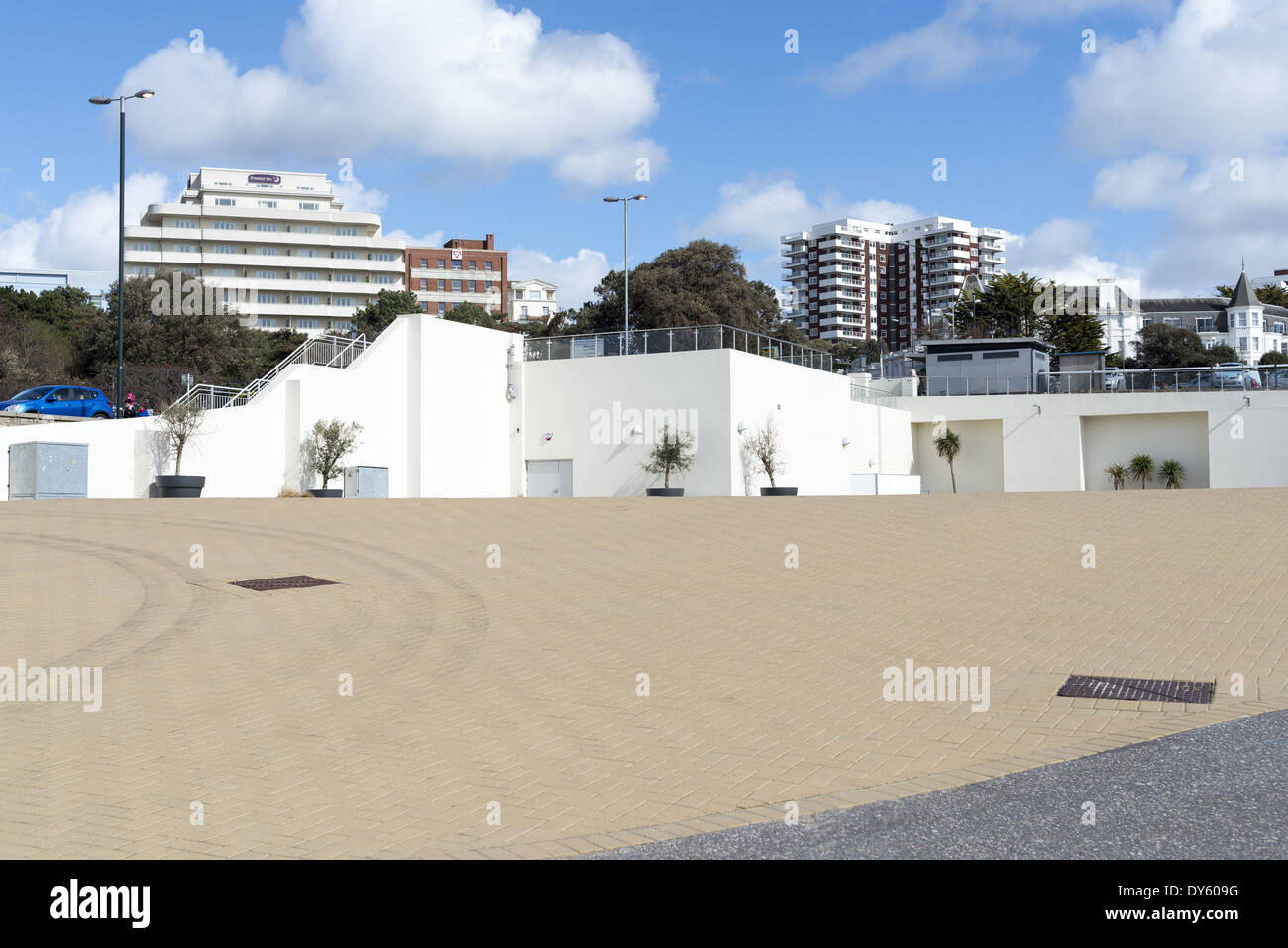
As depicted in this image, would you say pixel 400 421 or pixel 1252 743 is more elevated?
pixel 400 421

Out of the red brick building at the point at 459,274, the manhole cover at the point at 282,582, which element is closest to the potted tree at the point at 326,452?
the manhole cover at the point at 282,582

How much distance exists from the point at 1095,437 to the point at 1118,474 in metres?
2.05

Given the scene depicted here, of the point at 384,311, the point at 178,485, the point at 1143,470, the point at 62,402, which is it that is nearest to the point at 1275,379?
the point at 1143,470

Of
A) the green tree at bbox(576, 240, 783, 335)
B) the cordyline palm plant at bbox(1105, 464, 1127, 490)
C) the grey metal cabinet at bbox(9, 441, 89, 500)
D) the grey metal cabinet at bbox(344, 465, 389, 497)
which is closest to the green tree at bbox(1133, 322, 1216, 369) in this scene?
the green tree at bbox(576, 240, 783, 335)

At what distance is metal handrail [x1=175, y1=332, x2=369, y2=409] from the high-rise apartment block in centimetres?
13527

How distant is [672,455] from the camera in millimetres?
34312

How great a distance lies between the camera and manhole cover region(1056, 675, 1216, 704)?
27.9ft

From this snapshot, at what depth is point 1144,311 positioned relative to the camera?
135m

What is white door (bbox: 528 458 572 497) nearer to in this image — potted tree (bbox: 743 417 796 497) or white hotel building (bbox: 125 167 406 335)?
potted tree (bbox: 743 417 796 497)

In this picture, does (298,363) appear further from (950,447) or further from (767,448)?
(950,447)
